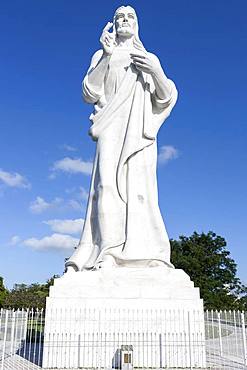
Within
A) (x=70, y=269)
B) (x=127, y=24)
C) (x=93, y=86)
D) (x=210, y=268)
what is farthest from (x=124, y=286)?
(x=210, y=268)

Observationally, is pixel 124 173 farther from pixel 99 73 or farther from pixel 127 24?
pixel 127 24

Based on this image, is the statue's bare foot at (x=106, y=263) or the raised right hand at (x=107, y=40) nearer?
the statue's bare foot at (x=106, y=263)

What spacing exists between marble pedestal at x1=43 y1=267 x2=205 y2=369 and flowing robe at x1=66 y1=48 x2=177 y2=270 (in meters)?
0.79

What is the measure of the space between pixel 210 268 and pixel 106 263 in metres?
34.6

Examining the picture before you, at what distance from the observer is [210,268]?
4444 cm

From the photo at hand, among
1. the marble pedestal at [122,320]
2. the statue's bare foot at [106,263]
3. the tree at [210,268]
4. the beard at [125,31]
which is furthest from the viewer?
the tree at [210,268]

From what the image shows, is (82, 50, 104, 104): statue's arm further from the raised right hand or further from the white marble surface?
Result: the white marble surface

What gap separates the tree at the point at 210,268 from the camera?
4134 cm

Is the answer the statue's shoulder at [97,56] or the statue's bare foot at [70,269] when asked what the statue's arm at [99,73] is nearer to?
the statue's shoulder at [97,56]

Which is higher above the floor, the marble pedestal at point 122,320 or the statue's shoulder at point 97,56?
the statue's shoulder at point 97,56

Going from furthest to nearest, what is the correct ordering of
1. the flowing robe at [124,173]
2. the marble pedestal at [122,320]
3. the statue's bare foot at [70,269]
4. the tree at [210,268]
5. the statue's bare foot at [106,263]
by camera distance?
the tree at [210,268] → the flowing robe at [124,173] → the statue's bare foot at [70,269] → the statue's bare foot at [106,263] → the marble pedestal at [122,320]

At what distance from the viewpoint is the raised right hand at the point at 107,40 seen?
13.6m

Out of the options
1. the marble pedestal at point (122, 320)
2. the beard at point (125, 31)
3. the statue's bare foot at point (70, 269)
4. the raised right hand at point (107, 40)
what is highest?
the beard at point (125, 31)

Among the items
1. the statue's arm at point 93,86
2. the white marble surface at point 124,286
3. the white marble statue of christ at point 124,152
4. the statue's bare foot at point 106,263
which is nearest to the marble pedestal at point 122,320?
the white marble surface at point 124,286
